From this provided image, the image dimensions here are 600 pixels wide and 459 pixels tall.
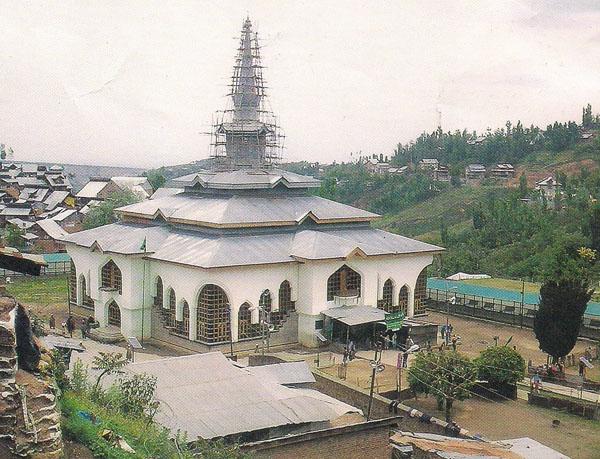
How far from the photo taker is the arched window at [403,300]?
3638cm

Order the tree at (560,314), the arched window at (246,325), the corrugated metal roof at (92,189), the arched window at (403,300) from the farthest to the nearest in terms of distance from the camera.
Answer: the corrugated metal roof at (92,189)
the arched window at (403,300)
the arched window at (246,325)
the tree at (560,314)

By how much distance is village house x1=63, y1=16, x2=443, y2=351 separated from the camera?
103 ft

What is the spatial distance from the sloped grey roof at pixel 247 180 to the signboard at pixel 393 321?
883 centimetres

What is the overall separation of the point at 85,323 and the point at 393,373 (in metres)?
13.4

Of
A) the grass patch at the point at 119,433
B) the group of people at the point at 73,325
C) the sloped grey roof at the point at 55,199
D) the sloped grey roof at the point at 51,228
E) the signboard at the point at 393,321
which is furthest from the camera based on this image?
the sloped grey roof at the point at 55,199

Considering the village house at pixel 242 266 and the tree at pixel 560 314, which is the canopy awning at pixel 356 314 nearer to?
the village house at pixel 242 266

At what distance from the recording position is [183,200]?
38062 millimetres

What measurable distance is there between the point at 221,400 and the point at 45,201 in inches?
2807

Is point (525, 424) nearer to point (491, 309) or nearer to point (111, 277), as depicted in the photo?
point (491, 309)

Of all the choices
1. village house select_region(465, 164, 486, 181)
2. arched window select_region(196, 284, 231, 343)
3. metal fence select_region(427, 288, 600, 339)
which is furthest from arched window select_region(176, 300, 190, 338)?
village house select_region(465, 164, 486, 181)

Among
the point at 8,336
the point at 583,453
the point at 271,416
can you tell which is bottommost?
the point at 583,453

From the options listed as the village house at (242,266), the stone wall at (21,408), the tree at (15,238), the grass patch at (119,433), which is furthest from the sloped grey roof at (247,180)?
the tree at (15,238)

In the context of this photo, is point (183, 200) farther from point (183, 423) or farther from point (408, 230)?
point (408, 230)

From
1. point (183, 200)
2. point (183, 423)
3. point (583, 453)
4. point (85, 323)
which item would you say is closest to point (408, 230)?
point (183, 200)
